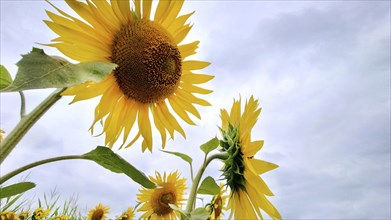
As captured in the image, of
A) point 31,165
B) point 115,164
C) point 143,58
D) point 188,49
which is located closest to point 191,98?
point 188,49

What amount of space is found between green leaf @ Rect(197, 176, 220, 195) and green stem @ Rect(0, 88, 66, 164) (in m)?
0.66

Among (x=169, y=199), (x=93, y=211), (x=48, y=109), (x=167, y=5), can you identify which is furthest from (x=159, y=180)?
(x=48, y=109)

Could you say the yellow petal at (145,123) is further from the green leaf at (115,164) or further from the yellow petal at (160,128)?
the green leaf at (115,164)

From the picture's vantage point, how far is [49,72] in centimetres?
66

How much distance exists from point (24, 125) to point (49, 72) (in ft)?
0.44

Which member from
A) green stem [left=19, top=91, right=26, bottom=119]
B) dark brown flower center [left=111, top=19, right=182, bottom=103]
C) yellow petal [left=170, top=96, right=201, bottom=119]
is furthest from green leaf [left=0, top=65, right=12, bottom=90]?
yellow petal [left=170, top=96, right=201, bottom=119]

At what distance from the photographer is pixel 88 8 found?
3.33ft

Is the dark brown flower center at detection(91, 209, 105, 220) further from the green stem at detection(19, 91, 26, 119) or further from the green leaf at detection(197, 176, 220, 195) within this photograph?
the green stem at detection(19, 91, 26, 119)

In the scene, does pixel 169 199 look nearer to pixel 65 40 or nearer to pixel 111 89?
pixel 111 89

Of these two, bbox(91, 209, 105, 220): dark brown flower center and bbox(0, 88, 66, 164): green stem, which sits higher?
bbox(91, 209, 105, 220): dark brown flower center

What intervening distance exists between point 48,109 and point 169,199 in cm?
171

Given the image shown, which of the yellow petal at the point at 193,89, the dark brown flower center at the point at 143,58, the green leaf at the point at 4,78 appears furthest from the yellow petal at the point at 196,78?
the green leaf at the point at 4,78

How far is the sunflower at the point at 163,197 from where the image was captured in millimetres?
2295

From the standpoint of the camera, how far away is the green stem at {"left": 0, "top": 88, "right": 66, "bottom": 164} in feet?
2.34
